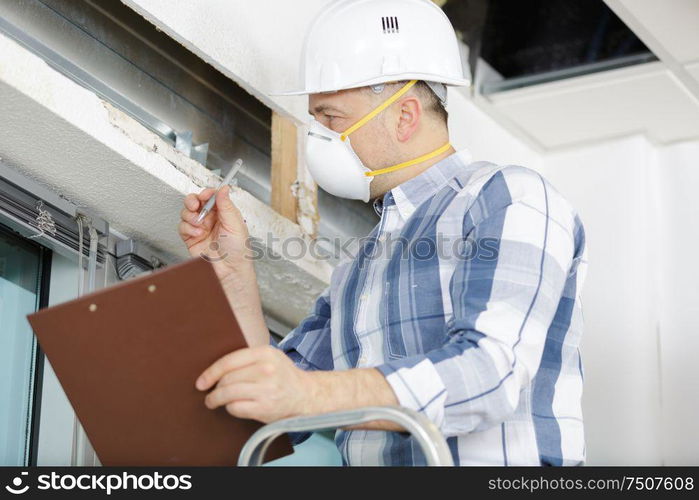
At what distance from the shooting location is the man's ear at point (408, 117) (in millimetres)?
2186

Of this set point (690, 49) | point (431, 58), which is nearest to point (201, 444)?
point (431, 58)

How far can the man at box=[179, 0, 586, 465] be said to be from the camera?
1.55 meters

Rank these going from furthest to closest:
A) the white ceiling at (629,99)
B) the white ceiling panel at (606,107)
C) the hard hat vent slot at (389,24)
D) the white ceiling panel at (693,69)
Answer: the white ceiling panel at (606,107) → the white ceiling panel at (693,69) → the white ceiling at (629,99) → the hard hat vent slot at (389,24)

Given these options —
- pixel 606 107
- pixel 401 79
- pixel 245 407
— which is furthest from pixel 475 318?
pixel 606 107

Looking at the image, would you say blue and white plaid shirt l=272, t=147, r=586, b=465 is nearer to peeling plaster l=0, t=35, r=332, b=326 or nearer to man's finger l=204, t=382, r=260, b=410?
man's finger l=204, t=382, r=260, b=410

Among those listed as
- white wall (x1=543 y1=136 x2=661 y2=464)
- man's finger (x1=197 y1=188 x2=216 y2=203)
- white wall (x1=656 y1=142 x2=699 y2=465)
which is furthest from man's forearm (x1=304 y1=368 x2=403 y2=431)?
white wall (x1=656 y1=142 x2=699 y2=465)

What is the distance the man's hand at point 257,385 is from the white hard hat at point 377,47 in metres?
0.90

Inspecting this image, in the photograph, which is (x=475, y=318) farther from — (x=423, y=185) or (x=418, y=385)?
(x=423, y=185)

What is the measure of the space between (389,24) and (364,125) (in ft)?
0.77

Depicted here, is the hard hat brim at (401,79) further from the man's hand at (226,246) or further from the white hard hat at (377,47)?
the man's hand at (226,246)

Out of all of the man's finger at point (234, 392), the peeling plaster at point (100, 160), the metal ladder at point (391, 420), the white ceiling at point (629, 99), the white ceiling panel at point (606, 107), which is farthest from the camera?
the white ceiling panel at point (606, 107)

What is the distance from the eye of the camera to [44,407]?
7.43ft

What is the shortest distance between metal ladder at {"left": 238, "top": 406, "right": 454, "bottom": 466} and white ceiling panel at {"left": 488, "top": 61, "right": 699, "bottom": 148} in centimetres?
229

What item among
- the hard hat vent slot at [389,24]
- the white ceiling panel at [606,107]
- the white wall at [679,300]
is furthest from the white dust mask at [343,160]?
the white wall at [679,300]
